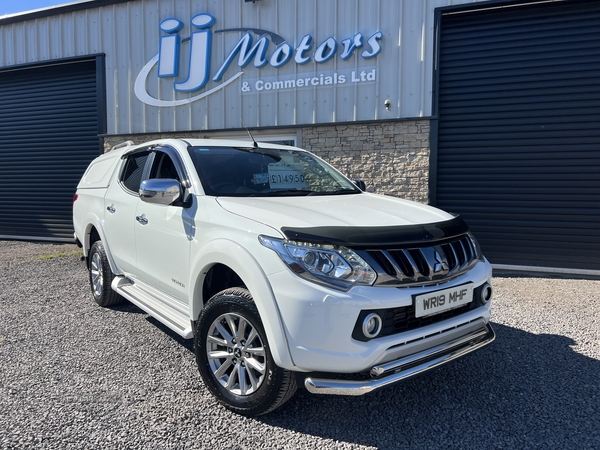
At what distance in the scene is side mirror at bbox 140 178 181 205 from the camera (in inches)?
122

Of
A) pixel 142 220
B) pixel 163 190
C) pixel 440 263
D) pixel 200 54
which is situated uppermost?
pixel 200 54

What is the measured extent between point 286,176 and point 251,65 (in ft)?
17.8

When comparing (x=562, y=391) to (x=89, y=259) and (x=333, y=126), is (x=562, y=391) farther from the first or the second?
(x=333, y=126)

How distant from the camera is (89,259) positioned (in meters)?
5.20

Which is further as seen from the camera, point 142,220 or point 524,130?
point 524,130

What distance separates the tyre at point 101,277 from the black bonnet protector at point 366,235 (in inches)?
119

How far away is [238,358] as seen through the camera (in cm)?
272

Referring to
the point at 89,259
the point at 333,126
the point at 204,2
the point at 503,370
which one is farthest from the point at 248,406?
the point at 204,2

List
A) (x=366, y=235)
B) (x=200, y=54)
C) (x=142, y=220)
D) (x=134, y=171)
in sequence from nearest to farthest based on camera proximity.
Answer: (x=366, y=235) → (x=142, y=220) → (x=134, y=171) → (x=200, y=54)

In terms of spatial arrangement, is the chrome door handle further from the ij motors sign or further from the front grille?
the ij motors sign

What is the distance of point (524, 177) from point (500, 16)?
2676mm

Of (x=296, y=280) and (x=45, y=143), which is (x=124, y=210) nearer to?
(x=296, y=280)

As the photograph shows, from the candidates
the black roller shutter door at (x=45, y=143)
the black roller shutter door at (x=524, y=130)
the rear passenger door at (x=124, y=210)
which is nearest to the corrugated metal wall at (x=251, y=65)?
the black roller shutter door at (x=45, y=143)

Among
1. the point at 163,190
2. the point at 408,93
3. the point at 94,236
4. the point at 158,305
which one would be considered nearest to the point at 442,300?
the point at 163,190
